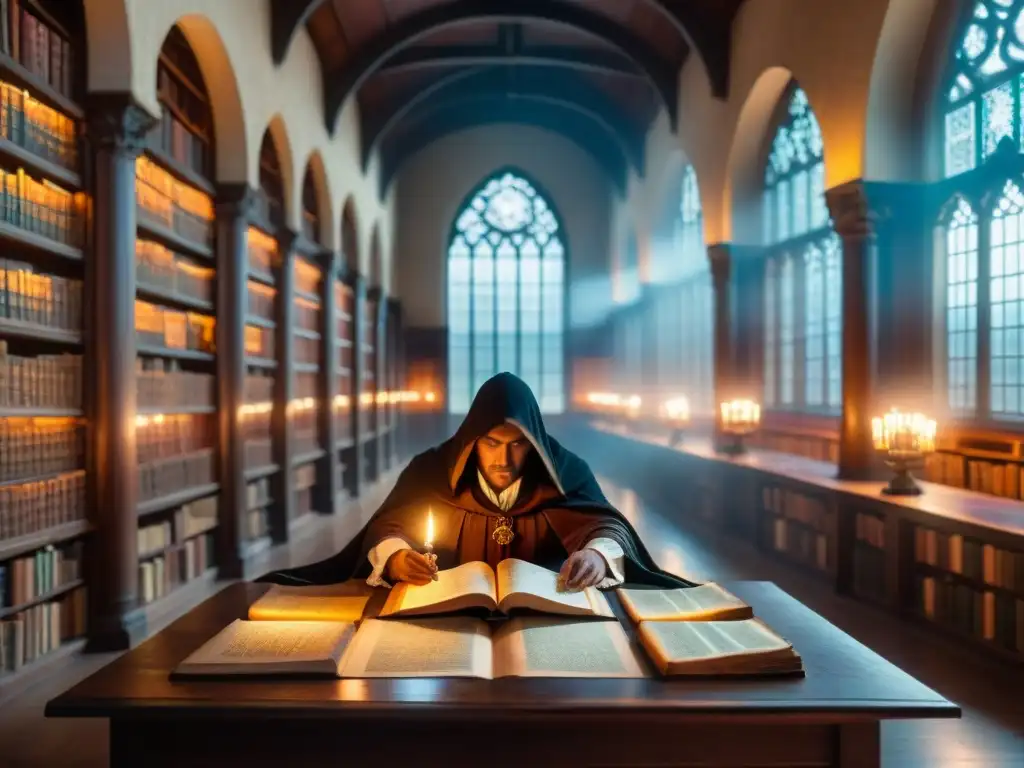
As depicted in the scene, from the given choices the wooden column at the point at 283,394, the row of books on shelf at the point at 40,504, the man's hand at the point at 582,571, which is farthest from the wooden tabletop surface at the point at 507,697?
the wooden column at the point at 283,394

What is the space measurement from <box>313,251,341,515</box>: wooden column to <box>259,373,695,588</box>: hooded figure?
26.1 ft

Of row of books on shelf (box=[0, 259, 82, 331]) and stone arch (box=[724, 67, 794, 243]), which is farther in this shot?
stone arch (box=[724, 67, 794, 243])

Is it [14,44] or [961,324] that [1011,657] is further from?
[14,44]

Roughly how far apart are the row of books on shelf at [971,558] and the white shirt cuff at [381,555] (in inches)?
124

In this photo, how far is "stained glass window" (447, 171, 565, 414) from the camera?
18.8 metres

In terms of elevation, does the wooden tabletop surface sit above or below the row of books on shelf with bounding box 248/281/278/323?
below

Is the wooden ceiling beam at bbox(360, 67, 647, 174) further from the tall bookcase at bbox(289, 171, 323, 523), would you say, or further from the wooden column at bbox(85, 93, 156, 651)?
the wooden column at bbox(85, 93, 156, 651)

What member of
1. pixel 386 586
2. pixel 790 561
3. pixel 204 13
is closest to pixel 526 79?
pixel 204 13

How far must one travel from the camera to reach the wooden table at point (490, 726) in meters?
1.75

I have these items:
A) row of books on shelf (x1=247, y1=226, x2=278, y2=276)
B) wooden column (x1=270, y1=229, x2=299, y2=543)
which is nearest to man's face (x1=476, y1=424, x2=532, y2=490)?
row of books on shelf (x1=247, y1=226, x2=278, y2=276)

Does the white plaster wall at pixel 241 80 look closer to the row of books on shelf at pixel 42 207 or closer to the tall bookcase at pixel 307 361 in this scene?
the tall bookcase at pixel 307 361

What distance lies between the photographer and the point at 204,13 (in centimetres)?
634

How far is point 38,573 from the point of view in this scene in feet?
14.6

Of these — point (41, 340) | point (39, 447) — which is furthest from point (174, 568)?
point (41, 340)
